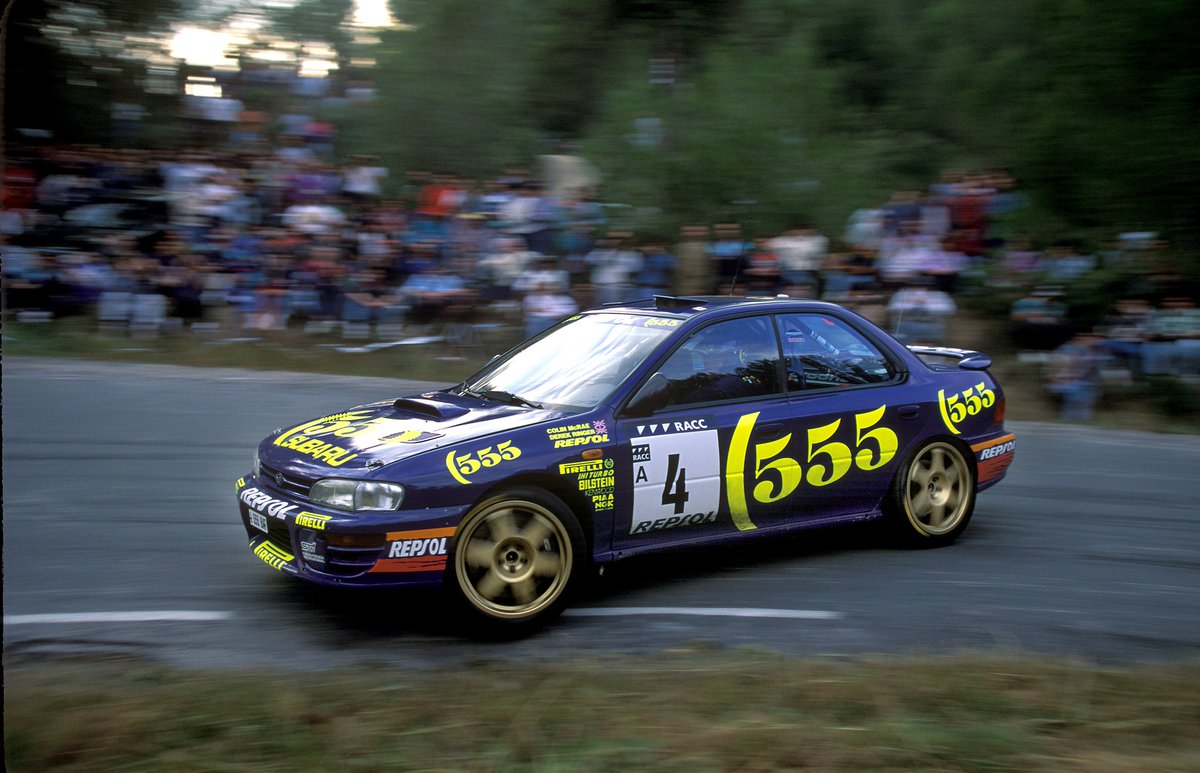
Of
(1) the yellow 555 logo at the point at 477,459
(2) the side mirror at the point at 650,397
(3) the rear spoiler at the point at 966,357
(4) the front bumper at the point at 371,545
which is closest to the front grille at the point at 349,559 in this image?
(4) the front bumper at the point at 371,545

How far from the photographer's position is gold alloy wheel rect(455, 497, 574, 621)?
5.20 meters

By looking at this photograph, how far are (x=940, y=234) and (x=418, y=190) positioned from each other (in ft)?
21.3

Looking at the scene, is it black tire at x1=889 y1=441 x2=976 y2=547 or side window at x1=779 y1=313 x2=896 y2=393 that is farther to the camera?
black tire at x1=889 y1=441 x2=976 y2=547

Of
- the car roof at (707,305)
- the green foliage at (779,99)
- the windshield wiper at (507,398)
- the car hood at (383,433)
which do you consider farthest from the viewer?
the green foliage at (779,99)

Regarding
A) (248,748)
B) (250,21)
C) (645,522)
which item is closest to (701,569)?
(645,522)

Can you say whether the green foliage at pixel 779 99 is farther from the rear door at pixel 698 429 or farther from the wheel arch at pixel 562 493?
the wheel arch at pixel 562 493

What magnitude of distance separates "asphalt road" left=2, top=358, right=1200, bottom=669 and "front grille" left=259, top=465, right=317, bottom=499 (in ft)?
1.94

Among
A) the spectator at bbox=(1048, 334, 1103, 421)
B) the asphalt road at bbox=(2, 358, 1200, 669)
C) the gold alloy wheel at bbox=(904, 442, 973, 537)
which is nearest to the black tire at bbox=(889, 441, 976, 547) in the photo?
the gold alloy wheel at bbox=(904, 442, 973, 537)

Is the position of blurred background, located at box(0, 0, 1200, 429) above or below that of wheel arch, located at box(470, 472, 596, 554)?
above

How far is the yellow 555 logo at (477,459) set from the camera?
5121 mm

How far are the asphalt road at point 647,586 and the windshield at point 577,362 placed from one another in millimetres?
1028

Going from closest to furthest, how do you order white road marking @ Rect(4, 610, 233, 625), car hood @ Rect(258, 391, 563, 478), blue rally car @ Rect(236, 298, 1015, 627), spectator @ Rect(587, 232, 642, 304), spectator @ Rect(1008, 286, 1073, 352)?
blue rally car @ Rect(236, 298, 1015, 627), car hood @ Rect(258, 391, 563, 478), white road marking @ Rect(4, 610, 233, 625), spectator @ Rect(1008, 286, 1073, 352), spectator @ Rect(587, 232, 642, 304)

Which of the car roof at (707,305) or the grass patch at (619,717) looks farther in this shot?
the car roof at (707,305)

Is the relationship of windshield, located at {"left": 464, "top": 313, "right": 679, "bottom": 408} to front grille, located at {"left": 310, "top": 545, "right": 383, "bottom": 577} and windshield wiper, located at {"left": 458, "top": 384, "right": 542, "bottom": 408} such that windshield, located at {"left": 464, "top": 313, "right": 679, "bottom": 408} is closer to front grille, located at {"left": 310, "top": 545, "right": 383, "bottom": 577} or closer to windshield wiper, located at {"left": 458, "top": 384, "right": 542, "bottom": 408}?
windshield wiper, located at {"left": 458, "top": 384, "right": 542, "bottom": 408}
